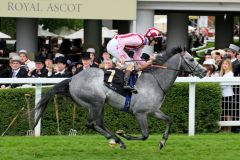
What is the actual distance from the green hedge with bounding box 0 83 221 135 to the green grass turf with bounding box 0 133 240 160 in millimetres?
680

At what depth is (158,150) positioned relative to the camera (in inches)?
393

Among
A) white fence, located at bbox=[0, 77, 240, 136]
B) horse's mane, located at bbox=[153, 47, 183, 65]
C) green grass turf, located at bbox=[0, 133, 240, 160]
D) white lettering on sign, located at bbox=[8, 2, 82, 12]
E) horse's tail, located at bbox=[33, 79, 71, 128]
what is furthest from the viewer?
white lettering on sign, located at bbox=[8, 2, 82, 12]

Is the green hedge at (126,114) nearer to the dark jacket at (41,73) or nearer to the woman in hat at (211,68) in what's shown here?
the woman in hat at (211,68)

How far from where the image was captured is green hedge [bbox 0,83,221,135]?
1230 cm

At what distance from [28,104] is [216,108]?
3017mm

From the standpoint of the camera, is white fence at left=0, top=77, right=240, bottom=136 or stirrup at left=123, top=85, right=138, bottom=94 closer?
stirrup at left=123, top=85, right=138, bottom=94

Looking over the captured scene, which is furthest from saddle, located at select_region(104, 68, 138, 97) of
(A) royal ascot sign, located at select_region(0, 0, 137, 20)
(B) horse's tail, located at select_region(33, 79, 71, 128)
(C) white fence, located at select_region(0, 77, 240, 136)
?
(A) royal ascot sign, located at select_region(0, 0, 137, 20)

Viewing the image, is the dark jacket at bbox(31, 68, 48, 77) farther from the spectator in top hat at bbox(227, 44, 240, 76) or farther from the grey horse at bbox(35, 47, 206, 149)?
the grey horse at bbox(35, 47, 206, 149)

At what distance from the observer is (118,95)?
32.3 ft

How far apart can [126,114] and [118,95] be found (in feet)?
8.75

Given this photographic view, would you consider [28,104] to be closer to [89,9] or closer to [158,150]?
[158,150]

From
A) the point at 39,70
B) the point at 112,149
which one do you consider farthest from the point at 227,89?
the point at 112,149

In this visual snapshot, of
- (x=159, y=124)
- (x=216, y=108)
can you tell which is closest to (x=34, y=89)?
(x=159, y=124)

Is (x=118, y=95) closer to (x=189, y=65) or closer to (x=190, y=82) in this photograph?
(x=189, y=65)
